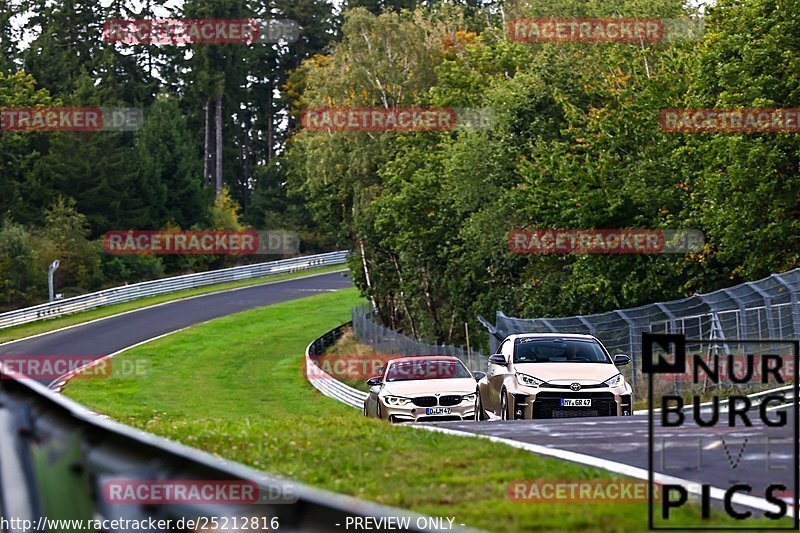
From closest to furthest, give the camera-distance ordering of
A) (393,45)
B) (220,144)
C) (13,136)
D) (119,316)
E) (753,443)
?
(753,443), (393,45), (119,316), (13,136), (220,144)

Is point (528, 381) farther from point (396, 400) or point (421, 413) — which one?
point (396, 400)

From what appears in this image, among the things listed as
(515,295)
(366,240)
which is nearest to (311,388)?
(515,295)

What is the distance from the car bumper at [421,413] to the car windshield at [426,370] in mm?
756

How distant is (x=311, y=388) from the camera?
50.8 m

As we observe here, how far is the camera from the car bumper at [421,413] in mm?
21562

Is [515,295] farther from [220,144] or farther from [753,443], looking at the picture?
[220,144]

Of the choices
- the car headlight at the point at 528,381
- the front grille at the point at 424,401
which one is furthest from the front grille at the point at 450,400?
the car headlight at the point at 528,381

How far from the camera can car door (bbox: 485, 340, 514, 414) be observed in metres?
20.6

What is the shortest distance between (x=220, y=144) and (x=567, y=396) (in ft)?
298

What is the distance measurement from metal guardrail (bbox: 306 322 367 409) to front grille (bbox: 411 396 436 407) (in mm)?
18731

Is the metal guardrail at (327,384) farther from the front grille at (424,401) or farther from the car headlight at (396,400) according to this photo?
the front grille at (424,401)

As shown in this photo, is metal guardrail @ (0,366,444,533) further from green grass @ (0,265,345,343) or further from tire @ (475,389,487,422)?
green grass @ (0,265,345,343)

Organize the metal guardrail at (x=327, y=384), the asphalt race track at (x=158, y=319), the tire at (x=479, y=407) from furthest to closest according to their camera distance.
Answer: the asphalt race track at (x=158, y=319) → the metal guardrail at (x=327, y=384) → the tire at (x=479, y=407)

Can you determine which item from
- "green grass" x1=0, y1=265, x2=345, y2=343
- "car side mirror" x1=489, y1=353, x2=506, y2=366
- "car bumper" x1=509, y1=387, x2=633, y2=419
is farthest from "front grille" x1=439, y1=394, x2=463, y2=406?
"green grass" x1=0, y1=265, x2=345, y2=343
